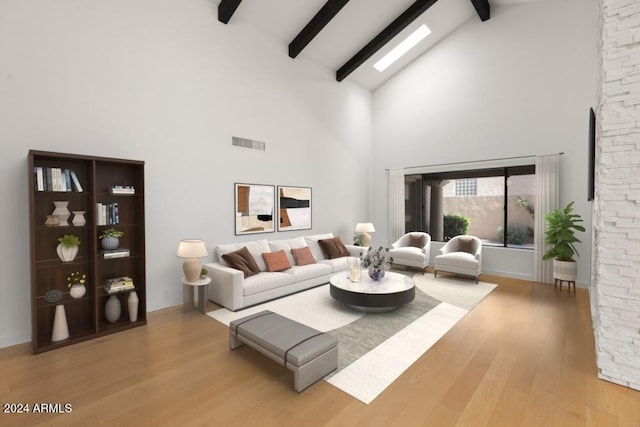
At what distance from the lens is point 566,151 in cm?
553

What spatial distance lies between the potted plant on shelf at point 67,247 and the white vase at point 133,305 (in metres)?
0.79

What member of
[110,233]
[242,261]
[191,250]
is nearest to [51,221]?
[110,233]

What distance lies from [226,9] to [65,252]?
4.16m

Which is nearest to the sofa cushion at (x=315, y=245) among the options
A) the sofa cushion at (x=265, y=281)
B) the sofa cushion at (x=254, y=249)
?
the sofa cushion at (x=254, y=249)

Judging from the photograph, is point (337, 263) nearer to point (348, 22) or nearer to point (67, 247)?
point (67, 247)

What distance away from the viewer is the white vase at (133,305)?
12.1ft

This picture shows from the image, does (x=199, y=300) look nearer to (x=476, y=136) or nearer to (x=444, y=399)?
(x=444, y=399)

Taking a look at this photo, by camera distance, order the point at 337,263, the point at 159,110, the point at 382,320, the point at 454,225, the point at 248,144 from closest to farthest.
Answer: the point at 382,320 < the point at 159,110 < the point at 248,144 < the point at 337,263 < the point at 454,225

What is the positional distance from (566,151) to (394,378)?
18.3ft

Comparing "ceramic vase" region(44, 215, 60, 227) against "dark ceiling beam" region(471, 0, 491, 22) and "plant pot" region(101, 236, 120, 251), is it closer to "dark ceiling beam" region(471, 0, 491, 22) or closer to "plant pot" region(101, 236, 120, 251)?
"plant pot" region(101, 236, 120, 251)

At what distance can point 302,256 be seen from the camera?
18.3ft

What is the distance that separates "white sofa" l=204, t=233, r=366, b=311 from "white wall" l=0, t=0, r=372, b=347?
0.42m

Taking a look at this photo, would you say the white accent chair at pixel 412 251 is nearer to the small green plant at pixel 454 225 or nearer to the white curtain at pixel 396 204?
the white curtain at pixel 396 204

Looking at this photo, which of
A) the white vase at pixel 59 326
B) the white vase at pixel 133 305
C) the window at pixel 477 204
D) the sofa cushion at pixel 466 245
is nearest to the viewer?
the white vase at pixel 59 326
